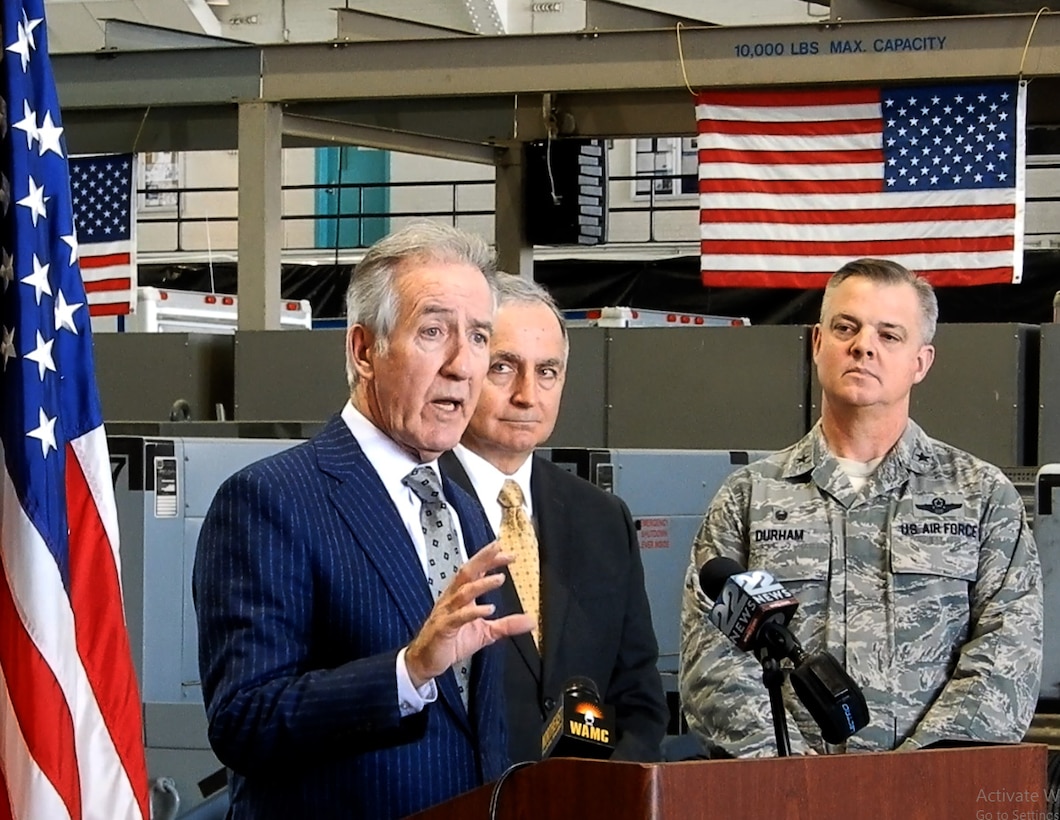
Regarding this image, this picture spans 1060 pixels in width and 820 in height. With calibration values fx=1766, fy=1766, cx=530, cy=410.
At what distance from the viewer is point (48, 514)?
8.64ft

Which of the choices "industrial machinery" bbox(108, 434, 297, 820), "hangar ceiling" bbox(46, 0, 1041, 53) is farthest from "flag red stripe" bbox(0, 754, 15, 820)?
"hangar ceiling" bbox(46, 0, 1041, 53)

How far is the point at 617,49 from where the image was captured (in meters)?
9.57

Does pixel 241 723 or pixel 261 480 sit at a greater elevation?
pixel 261 480

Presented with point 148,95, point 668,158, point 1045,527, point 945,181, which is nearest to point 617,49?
point 945,181

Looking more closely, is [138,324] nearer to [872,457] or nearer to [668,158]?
[668,158]

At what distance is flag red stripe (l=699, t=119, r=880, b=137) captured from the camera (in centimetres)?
927

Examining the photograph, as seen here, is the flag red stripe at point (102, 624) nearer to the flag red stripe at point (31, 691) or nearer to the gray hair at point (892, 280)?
the flag red stripe at point (31, 691)

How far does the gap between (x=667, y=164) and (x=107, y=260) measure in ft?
31.7

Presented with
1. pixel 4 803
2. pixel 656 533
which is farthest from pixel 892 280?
pixel 656 533

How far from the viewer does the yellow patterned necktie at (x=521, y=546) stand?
11.0 feet

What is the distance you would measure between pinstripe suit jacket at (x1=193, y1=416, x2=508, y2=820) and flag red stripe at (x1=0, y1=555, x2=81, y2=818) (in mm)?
299

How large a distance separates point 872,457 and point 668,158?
1698 centimetres

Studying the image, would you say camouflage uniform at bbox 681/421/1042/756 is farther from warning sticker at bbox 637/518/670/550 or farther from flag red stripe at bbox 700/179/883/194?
flag red stripe at bbox 700/179/883/194

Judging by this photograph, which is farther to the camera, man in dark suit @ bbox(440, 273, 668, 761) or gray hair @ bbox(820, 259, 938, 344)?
gray hair @ bbox(820, 259, 938, 344)
